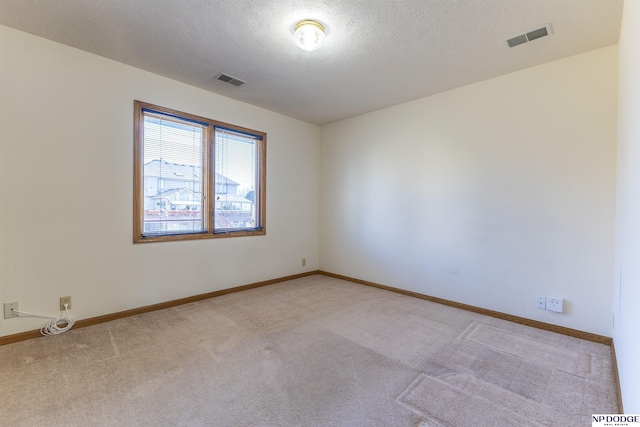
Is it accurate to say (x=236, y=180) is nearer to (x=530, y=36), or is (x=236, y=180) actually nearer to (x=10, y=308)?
(x=10, y=308)

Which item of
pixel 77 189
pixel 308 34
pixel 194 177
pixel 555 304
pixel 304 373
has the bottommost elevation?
pixel 304 373

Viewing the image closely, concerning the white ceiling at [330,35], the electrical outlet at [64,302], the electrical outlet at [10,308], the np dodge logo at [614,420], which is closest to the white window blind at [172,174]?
the white ceiling at [330,35]

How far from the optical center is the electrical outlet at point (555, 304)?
8.79 feet

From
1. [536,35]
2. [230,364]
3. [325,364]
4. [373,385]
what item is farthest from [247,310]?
[536,35]

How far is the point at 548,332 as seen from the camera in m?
2.68

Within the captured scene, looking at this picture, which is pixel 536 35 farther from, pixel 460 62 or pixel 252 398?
pixel 252 398

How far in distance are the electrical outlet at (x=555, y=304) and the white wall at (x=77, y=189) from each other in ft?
11.8

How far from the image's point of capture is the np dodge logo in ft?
3.78

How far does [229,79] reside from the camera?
10.4ft

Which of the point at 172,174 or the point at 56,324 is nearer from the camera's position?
the point at 56,324

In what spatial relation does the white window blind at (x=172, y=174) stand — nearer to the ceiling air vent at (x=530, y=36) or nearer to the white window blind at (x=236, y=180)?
Result: the white window blind at (x=236, y=180)

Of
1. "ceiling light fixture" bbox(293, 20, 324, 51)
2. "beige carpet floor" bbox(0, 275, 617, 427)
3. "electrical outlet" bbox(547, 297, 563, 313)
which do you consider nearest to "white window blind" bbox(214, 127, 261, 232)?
"beige carpet floor" bbox(0, 275, 617, 427)

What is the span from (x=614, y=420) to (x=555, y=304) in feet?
4.84

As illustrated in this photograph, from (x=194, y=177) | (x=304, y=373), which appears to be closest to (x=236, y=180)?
(x=194, y=177)
